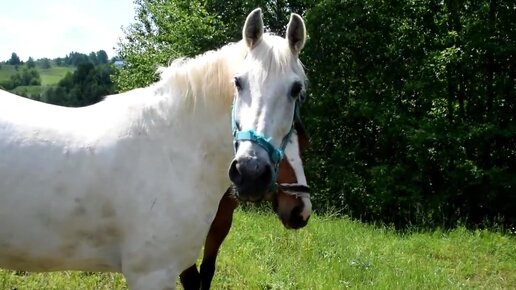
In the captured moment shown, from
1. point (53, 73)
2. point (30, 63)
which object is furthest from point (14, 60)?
point (53, 73)

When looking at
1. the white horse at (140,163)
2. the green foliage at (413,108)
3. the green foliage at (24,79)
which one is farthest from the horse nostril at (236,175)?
the green foliage at (24,79)

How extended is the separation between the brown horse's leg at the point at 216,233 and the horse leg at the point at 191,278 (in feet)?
0.37

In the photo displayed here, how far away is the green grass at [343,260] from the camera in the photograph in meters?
4.56

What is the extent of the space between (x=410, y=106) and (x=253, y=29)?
41.2 feet

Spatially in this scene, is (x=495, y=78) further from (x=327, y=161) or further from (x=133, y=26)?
(x=133, y=26)

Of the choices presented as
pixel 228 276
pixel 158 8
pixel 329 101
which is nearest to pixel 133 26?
pixel 158 8

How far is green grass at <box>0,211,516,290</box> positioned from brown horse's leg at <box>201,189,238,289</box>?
22.9 inches

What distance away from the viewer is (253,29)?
2.63m

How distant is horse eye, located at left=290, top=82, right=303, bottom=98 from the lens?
99.7 inches

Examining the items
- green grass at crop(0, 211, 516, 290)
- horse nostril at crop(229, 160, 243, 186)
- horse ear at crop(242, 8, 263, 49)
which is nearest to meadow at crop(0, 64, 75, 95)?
green grass at crop(0, 211, 516, 290)

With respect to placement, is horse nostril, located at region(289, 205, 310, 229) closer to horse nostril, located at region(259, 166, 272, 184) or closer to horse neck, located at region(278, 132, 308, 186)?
horse neck, located at region(278, 132, 308, 186)

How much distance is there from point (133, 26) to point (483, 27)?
71.3 ft

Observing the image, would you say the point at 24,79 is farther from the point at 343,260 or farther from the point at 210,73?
the point at 210,73

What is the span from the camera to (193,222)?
106 inches
